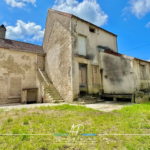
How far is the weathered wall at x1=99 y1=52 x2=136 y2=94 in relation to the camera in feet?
27.2

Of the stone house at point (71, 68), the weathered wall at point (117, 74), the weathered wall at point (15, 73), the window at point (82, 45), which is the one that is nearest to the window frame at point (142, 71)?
the stone house at point (71, 68)

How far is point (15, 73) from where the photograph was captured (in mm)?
11508

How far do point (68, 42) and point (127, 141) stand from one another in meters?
7.99

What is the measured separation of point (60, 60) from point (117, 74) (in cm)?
493

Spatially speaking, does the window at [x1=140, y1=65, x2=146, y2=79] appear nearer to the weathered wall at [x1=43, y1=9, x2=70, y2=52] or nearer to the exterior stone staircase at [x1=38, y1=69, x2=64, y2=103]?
the exterior stone staircase at [x1=38, y1=69, x2=64, y2=103]

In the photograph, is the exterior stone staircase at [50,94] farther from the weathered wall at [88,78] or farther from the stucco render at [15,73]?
the stucco render at [15,73]

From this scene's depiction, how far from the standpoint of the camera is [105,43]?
38.1ft

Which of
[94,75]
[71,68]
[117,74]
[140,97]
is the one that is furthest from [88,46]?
[140,97]

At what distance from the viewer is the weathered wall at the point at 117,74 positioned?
8.30 m

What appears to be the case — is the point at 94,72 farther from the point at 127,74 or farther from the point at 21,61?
the point at 21,61

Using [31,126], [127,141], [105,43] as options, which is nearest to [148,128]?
[127,141]

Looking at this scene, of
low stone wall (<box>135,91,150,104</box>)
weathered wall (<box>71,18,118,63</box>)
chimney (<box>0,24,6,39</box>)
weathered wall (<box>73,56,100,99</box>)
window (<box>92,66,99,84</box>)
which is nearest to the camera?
low stone wall (<box>135,91,150,104</box>)

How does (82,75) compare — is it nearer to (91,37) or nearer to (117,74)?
(117,74)

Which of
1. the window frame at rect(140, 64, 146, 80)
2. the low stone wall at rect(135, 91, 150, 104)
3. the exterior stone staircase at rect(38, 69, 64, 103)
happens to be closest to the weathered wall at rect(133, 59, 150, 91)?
the window frame at rect(140, 64, 146, 80)
